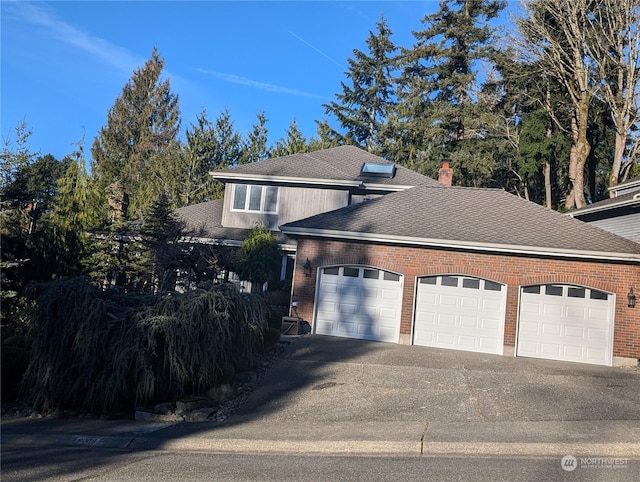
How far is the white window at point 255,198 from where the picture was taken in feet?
75.2

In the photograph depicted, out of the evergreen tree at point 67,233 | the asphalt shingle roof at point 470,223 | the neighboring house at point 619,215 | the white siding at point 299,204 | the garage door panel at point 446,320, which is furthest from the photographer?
the white siding at point 299,204

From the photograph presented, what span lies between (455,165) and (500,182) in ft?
13.0

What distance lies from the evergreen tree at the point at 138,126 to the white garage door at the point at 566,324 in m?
33.7

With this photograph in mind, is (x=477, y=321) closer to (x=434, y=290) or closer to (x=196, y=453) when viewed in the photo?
(x=434, y=290)

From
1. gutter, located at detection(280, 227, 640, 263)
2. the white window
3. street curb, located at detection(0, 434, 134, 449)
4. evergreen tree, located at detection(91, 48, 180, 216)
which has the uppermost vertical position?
evergreen tree, located at detection(91, 48, 180, 216)

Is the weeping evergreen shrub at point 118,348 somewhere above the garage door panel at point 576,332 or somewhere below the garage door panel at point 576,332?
below

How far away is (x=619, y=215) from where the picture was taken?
1778 cm

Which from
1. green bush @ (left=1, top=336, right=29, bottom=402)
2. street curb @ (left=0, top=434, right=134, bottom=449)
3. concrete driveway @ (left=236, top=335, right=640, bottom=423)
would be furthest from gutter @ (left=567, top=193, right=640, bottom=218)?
green bush @ (left=1, top=336, right=29, bottom=402)

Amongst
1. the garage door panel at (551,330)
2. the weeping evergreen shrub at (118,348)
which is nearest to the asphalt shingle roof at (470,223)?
the garage door panel at (551,330)

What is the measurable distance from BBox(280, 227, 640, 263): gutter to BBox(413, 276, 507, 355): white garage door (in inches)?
37.5

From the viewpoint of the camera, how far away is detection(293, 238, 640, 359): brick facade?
1498cm

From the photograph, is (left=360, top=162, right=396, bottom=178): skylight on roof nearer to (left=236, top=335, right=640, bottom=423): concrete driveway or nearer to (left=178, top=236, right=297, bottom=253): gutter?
(left=178, top=236, right=297, bottom=253): gutter

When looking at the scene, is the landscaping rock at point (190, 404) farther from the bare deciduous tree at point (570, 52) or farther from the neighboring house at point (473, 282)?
the bare deciduous tree at point (570, 52)

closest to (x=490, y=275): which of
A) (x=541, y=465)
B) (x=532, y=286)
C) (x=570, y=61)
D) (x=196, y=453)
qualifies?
(x=532, y=286)
